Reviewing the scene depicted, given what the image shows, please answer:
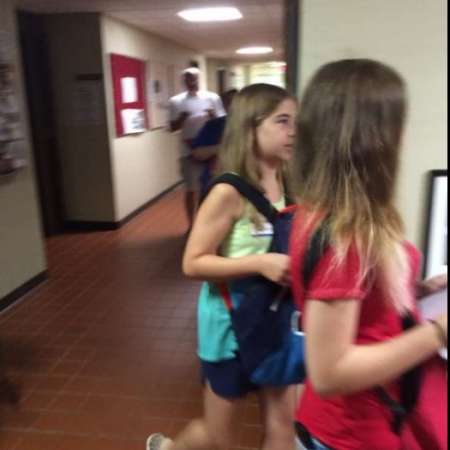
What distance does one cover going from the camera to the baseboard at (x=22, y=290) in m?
3.43

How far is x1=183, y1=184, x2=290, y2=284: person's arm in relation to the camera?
135cm

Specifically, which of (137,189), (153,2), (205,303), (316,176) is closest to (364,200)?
(316,176)

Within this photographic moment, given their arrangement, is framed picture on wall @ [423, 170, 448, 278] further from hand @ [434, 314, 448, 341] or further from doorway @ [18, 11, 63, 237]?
doorway @ [18, 11, 63, 237]

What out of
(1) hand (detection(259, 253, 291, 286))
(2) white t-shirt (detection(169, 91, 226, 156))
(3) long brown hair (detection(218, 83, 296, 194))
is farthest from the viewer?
(2) white t-shirt (detection(169, 91, 226, 156))

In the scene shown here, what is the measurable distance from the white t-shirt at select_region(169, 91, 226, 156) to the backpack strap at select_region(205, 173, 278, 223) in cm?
342

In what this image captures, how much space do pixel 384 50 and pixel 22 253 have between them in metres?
2.96

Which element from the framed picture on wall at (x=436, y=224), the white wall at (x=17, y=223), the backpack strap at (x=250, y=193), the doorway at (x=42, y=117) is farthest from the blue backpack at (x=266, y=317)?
the doorway at (x=42, y=117)

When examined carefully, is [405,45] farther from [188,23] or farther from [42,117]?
[188,23]

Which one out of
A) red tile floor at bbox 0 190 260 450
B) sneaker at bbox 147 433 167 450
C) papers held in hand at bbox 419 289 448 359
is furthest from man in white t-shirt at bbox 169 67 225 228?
papers held in hand at bbox 419 289 448 359

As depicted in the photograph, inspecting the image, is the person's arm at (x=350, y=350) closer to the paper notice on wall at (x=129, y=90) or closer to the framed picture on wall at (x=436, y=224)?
the framed picture on wall at (x=436, y=224)

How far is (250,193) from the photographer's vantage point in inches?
55.1

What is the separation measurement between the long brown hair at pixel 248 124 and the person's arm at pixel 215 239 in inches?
3.4

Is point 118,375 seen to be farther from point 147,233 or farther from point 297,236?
point 147,233

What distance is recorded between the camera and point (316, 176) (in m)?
0.85
